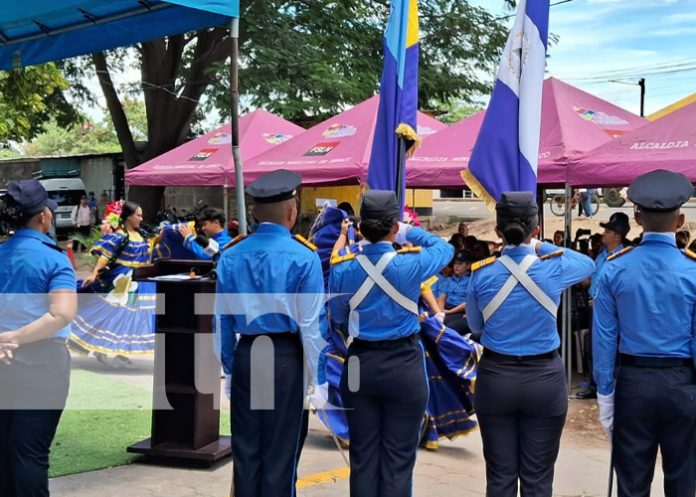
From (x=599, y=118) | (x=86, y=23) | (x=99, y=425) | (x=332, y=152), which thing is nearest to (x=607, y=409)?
(x=99, y=425)

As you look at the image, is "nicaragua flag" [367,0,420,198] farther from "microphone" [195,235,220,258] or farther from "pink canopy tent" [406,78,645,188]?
"pink canopy tent" [406,78,645,188]

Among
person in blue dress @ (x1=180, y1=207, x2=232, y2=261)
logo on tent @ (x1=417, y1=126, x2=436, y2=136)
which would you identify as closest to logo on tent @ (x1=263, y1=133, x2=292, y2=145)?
logo on tent @ (x1=417, y1=126, x2=436, y2=136)

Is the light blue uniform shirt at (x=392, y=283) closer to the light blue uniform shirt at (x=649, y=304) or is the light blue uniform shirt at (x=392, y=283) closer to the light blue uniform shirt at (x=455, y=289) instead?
the light blue uniform shirt at (x=649, y=304)

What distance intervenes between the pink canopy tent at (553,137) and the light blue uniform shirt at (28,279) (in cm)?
598

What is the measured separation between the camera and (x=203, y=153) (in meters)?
14.3

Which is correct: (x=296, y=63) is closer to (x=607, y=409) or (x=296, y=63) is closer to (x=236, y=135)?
(x=236, y=135)

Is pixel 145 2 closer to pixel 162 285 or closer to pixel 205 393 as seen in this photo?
pixel 162 285

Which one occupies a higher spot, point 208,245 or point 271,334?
point 208,245

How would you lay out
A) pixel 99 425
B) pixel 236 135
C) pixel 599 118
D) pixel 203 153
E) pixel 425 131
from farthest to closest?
pixel 203 153 < pixel 425 131 < pixel 599 118 < pixel 99 425 < pixel 236 135

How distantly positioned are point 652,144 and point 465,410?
3.57 metres

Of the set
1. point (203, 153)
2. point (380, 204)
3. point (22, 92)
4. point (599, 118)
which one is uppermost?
point (22, 92)

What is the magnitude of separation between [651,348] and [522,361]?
2.07ft

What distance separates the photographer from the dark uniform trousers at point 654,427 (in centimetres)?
386

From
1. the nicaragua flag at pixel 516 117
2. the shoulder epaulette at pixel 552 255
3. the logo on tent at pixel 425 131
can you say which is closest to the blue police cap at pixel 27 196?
the shoulder epaulette at pixel 552 255
